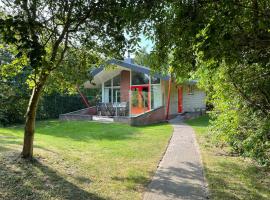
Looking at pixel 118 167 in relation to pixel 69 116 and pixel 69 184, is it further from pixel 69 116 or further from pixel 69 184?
pixel 69 116

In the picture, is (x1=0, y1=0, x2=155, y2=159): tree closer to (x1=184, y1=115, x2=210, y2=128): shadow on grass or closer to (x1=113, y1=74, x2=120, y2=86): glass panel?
(x1=184, y1=115, x2=210, y2=128): shadow on grass

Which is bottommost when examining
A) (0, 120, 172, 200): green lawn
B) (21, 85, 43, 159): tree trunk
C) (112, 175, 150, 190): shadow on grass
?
(112, 175, 150, 190): shadow on grass

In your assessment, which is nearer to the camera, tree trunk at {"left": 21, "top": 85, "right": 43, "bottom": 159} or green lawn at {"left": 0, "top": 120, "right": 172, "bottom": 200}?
green lawn at {"left": 0, "top": 120, "right": 172, "bottom": 200}

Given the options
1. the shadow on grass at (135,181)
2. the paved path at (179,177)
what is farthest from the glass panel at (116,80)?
the shadow on grass at (135,181)

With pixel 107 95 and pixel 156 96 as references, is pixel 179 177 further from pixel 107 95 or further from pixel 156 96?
pixel 107 95

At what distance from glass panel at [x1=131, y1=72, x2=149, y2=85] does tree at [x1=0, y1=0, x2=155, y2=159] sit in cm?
1698

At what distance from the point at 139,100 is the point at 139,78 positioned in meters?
1.76

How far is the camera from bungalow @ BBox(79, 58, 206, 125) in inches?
918

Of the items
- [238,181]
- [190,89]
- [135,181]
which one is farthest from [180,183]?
[190,89]

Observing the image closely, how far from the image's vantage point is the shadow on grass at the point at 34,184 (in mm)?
5920

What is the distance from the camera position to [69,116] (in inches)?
989

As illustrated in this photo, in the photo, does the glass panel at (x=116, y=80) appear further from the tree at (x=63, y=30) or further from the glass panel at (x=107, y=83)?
the tree at (x=63, y=30)

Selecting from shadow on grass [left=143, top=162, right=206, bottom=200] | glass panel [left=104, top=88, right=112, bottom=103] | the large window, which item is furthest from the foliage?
glass panel [left=104, top=88, right=112, bottom=103]

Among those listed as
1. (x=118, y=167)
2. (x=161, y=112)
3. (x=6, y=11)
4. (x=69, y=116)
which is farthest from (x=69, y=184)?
(x=69, y=116)
